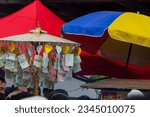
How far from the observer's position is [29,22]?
589 centimetres

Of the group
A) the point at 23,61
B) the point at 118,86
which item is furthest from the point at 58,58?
the point at 118,86

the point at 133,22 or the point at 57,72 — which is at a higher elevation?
the point at 133,22

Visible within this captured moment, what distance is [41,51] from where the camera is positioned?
5039 mm

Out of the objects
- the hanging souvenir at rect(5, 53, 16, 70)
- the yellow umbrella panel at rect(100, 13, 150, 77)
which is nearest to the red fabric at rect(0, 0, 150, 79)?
the yellow umbrella panel at rect(100, 13, 150, 77)

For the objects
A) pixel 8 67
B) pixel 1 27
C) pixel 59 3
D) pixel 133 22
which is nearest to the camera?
pixel 8 67

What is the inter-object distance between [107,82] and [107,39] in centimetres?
175

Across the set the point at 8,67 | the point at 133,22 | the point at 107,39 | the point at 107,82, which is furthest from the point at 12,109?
the point at 107,39

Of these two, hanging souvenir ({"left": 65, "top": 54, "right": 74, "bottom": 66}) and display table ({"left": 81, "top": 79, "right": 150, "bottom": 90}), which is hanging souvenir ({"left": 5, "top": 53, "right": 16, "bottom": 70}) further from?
display table ({"left": 81, "top": 79, "right": 150, "bottom": 90})

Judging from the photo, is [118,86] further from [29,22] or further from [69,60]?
[29,22]

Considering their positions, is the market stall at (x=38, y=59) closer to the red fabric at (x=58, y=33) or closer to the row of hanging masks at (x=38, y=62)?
the row of hanging masks at (x=38, y=62)

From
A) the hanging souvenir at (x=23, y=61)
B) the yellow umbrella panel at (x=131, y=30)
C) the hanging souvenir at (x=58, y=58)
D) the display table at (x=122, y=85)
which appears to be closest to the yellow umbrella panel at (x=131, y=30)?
the yellow umbrella panel at (x=131, y=30)

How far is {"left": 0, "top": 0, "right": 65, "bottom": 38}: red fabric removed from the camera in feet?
19.2

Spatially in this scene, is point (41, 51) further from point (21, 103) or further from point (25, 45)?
point (21, 103)

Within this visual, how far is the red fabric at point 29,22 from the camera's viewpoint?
5.85 m
